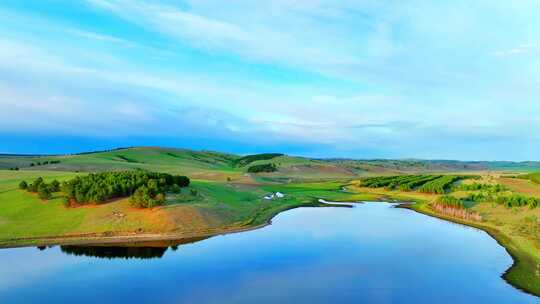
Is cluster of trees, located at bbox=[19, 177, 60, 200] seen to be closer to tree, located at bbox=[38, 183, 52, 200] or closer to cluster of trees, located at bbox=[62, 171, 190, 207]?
tree, located at bbox=[38, 183, 52, 200]

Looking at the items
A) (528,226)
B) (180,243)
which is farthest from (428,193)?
(180,243)

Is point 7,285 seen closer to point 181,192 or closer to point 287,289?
point 287,289

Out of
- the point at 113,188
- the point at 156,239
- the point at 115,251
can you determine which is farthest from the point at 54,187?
the point at 115,251

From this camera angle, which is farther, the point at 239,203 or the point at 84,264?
the point at 239,203

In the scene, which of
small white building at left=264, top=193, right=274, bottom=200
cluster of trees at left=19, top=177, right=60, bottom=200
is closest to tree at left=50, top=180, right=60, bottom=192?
cluster of trees at left=19, top=177, right=60, bottom=200

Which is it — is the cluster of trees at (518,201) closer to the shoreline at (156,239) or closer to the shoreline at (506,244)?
the shoreline at (506,244)

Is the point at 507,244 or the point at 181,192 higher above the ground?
the point at 181,192

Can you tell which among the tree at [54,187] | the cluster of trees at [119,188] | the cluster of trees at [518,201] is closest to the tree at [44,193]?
the tree at [54,187]
